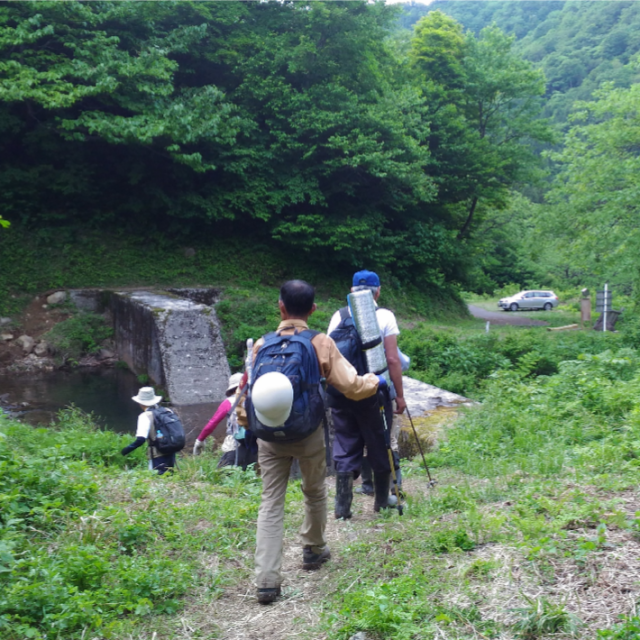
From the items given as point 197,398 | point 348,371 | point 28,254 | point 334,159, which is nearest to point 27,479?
point 348,371

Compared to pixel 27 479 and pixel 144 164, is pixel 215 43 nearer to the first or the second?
pixel 144 164

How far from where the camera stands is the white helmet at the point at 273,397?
10.5 feet

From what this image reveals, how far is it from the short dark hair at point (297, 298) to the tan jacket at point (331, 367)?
6 cm

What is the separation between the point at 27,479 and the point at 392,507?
252 cm

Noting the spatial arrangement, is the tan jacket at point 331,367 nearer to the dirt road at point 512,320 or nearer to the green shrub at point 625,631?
the green shrub at point 625,631

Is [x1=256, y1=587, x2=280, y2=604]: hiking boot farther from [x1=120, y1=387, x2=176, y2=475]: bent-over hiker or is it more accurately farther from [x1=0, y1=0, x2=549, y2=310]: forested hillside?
[x1=0, y1=0, x2=549, y2=310]: forested hillside

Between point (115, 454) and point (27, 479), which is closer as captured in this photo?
point (27, 479)

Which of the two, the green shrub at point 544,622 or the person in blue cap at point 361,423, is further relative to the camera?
the person in blue cap at point 361,423

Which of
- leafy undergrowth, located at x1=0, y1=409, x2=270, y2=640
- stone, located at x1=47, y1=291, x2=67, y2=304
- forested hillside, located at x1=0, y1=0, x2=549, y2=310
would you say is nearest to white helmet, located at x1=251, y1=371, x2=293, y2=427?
leafy undergrowth, located at x1=0, y1=409, x2=270, y2=640

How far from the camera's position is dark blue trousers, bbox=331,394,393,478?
4344mm

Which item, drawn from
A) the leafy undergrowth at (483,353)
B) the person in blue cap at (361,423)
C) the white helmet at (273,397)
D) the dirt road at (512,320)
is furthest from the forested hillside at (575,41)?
the white helmet at (273,397)

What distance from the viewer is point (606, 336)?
528 inches

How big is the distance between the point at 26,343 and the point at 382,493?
12956mm

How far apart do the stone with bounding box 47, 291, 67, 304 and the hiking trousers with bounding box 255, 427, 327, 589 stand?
1430cm
